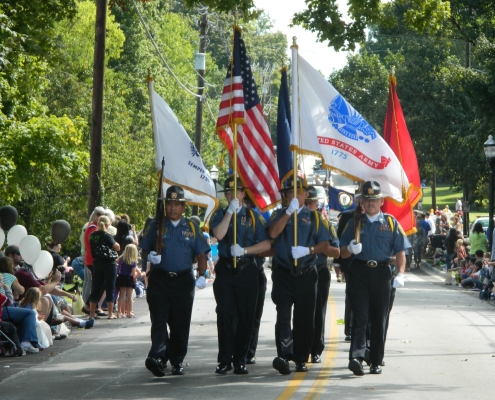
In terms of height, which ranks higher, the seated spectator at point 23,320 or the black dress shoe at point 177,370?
the seated spectator at point 23,320

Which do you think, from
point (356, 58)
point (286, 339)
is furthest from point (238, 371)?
point (356, 58)

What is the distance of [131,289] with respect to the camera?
19.0 m

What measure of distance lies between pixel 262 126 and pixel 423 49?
36.7m

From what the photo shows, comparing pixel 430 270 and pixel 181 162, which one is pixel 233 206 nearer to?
pixel 181 162

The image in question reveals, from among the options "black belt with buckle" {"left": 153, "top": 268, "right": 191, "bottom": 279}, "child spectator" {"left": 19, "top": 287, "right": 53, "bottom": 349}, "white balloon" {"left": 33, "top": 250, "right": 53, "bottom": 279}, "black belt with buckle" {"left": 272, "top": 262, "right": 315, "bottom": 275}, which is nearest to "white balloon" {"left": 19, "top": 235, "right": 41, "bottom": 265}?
"white balloon" {"left": 33, "top": 250, "right": 53, "bottom": 279}

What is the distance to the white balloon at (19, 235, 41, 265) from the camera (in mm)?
15812

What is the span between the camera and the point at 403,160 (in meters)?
14.2

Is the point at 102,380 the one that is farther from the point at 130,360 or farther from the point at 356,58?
the point at 356,58

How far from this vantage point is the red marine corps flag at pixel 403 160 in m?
13.7

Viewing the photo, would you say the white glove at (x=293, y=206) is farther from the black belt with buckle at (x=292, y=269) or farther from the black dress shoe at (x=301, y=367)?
the black dress shoe at (x=301, y=367)

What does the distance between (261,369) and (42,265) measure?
16.2 ft

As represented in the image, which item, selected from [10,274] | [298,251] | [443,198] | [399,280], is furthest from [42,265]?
[443,198]

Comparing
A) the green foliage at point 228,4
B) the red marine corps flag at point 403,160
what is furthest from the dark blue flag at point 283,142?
the green foliage at point 228,4

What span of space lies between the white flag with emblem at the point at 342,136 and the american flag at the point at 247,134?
0.61 m
